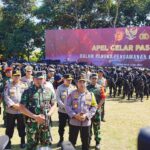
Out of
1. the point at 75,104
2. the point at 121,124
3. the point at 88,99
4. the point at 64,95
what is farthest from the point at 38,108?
the point at 121,124

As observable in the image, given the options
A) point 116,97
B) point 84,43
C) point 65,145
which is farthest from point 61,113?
point 84,43

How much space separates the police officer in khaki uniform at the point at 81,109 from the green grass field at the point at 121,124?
3.03 ft

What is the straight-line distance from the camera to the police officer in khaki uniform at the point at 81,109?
22.1 feet

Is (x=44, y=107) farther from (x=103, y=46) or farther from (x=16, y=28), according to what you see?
(x=16, y=28)

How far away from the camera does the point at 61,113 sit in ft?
29.2

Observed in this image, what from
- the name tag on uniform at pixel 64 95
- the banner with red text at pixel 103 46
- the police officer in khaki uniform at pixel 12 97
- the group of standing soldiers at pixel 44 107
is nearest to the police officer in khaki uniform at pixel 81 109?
the group of standing soldiers at pixel 44 107

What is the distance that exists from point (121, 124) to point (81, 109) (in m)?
4.92

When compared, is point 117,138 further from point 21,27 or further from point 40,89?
point 21,27

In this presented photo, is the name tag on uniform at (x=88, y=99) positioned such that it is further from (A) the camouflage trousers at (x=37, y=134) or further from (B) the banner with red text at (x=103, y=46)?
(B) the banner with red text at (x=103, y=46)

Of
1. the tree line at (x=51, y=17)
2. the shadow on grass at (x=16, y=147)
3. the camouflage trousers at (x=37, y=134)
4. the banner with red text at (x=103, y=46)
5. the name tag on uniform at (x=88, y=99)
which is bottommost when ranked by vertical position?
the shadow on grass at (x=16, y=147)

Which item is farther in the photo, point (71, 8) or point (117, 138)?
point (71, 8)

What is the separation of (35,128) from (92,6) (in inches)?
1575

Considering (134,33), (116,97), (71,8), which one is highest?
(71,8)

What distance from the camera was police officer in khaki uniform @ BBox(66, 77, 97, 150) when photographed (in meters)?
6.73
